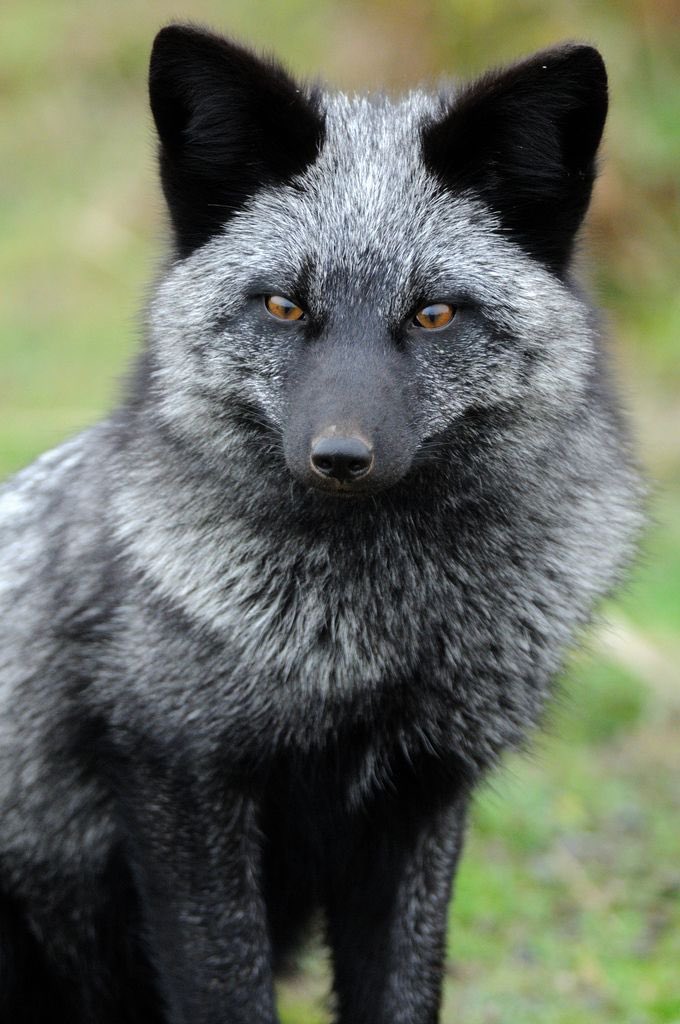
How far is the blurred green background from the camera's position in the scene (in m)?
4.83

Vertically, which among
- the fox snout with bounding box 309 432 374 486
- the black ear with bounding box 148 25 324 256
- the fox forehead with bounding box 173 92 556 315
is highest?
the black ear with bounding box 148 25 324 256

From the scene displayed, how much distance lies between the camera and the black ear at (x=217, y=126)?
11.3 feet

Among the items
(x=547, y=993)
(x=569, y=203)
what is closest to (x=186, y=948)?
(x=547, y=993)

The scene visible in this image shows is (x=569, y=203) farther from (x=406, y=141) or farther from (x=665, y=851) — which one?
(x=665, y=851)

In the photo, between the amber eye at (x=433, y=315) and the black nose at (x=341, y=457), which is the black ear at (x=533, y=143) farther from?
the black nose at (x=341, y=457)

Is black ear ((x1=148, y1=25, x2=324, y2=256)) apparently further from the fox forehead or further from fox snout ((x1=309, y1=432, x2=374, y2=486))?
fox snout ((x1=309, y1=432, x2=374, y2=486))

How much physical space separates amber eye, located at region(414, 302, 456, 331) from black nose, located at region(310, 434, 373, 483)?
440mm

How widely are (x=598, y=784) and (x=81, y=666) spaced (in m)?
2.97

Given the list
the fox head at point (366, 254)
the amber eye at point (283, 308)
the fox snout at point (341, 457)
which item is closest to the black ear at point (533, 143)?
the fox head at point (366, 254)

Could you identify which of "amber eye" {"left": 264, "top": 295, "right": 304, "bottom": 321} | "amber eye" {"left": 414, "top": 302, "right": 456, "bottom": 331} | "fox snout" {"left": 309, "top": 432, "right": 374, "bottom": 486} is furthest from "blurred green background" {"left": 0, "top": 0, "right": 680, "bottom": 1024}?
"fox snout" {"left": 309, "top": 432, "right": 374, "bottom": 486}

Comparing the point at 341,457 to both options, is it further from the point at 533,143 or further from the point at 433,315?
the point at 533,143

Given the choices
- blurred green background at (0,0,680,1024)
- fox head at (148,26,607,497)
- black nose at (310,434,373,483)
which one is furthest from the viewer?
blurred green background at (0,0,680,1024)

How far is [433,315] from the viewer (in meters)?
3.43

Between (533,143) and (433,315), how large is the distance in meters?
0.52
